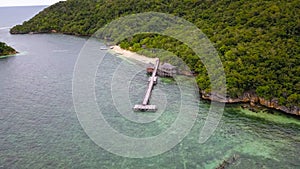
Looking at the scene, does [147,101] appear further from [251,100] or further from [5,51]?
[5,51]

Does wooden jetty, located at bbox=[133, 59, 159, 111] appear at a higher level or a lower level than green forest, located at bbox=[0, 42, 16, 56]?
lower

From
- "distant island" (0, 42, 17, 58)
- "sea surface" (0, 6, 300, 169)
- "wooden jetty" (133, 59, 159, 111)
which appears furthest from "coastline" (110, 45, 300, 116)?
"distant island" (0, 42, 17, 58)

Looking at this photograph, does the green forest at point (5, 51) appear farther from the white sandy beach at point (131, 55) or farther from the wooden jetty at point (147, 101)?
the wooden jetty at point (147, 101)

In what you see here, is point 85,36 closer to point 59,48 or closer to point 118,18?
point 118,18

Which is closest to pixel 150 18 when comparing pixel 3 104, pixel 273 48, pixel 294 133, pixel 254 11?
pixel 254 11

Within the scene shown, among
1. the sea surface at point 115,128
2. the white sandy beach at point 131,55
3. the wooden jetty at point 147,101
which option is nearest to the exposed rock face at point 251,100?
the sea surface at point 115,128

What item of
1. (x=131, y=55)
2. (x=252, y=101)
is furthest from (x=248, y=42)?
(x=131, y=55)

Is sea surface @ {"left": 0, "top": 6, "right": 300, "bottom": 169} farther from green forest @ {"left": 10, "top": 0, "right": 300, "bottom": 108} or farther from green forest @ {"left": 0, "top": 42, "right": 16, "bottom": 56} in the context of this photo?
green forest @ {"left": 0, "top": 42, "right": 16, "bottom": 56}
